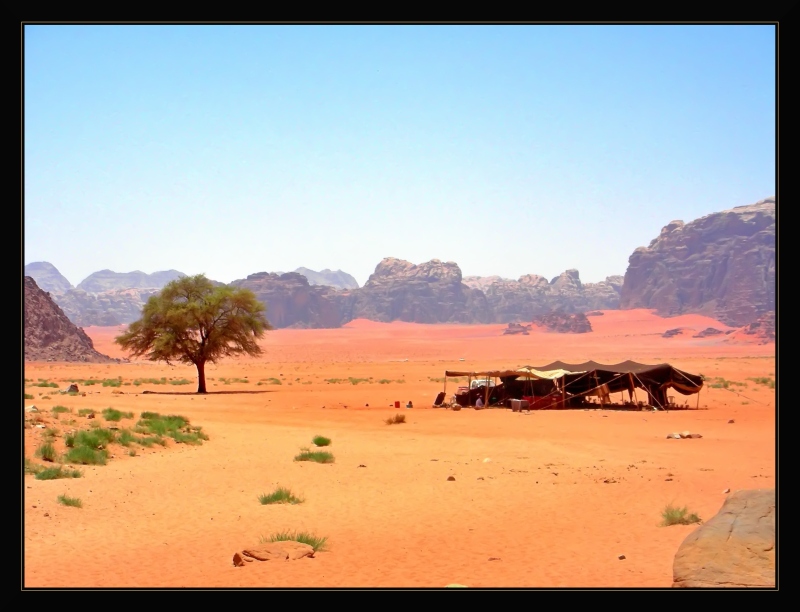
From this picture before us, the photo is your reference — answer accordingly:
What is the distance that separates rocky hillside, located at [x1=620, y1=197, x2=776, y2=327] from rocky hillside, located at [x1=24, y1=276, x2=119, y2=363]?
4963 inches

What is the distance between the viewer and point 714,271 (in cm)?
18225

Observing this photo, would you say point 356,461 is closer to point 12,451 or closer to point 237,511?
point 237,511

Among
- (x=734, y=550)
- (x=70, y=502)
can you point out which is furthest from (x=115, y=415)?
(x=734, y=550)

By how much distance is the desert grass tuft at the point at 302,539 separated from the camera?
33.5ft

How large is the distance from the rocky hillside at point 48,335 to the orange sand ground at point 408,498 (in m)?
52.3

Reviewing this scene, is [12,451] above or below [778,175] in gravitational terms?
below

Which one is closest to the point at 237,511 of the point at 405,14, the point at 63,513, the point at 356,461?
the point at 63,513

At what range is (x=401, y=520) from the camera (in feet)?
40.3

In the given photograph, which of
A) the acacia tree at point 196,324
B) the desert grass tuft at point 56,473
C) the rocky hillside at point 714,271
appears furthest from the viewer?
the rocky hillside at point 714,271

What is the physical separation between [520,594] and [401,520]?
6.28m

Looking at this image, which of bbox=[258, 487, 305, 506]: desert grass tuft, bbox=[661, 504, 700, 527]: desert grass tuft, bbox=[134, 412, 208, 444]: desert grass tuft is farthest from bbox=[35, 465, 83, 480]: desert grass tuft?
bbox=[661, 504, 700, 527]: desert grass tuft

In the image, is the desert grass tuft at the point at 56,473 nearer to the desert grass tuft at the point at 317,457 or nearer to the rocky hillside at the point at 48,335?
the desert grass tuft at the point at 317,457

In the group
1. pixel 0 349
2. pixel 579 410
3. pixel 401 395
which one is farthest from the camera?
pixel 401 395

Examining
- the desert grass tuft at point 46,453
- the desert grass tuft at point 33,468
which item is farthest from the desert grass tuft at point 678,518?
the desert grass tuft at point 46,453
